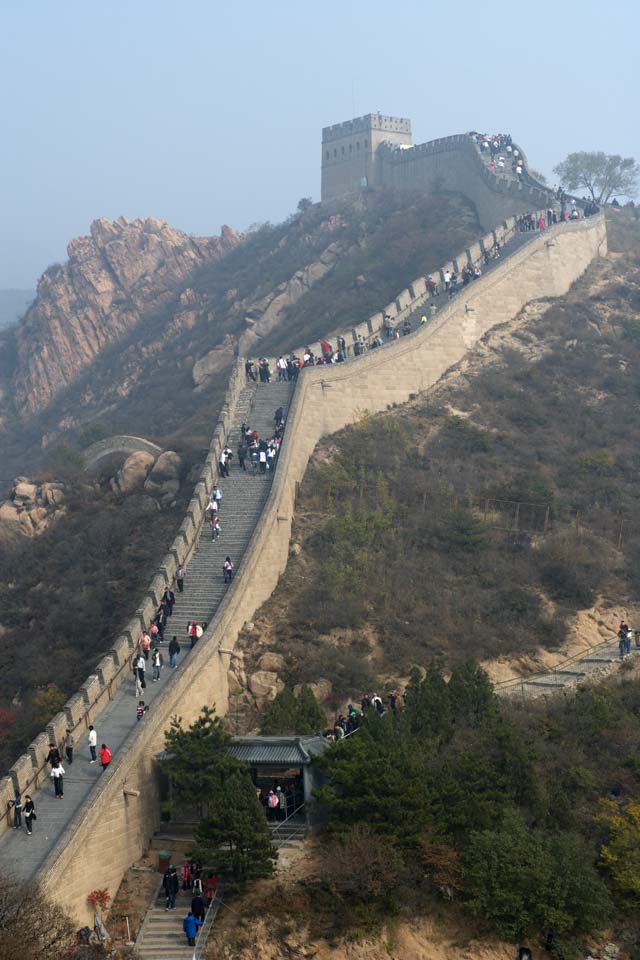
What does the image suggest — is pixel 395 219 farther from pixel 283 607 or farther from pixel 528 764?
pixel 528 764

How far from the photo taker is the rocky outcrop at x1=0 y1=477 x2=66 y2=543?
29.2 m

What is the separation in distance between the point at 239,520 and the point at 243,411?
17.0ft

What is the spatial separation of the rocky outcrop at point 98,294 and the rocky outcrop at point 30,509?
28.4 meters

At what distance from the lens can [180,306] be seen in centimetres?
5862

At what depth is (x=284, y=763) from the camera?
1759 cm

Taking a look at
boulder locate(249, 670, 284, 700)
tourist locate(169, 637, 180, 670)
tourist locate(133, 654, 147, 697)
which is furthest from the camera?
boulder locate(249, 670, 284, 700)

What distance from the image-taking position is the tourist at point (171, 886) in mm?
16578

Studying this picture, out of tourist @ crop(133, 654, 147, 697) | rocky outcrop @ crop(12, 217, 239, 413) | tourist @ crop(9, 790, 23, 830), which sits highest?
rocky outcrop @ crop(12, 217, 239, 413)

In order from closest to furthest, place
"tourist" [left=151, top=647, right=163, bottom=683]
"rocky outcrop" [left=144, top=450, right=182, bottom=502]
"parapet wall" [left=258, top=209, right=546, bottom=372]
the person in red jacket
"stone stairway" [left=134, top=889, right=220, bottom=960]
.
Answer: "stone stairway" [left=134, top=889, right=220, bottom=960]
the person in red jacket
"tourist" [left=151, top=647, right=163, bottom=683]
"rocky outcrop" [left=144, top=450, right=182, bottom=502]
"parapet wall" [left=258, top=209, right=546, bottom=372]

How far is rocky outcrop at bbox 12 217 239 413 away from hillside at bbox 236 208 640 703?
28576 mm

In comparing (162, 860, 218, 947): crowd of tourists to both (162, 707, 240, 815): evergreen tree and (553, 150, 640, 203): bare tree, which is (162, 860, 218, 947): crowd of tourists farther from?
(553, 150, 640, 203): bare tree

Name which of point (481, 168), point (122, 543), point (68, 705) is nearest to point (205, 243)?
point (481, 168)

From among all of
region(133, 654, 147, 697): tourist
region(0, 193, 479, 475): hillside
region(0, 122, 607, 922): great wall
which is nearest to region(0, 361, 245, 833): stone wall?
region(0, 122, 607, 922): great wall

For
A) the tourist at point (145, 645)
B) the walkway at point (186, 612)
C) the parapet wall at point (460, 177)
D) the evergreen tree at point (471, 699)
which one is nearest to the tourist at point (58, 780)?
the walkway at point (186, 612)
